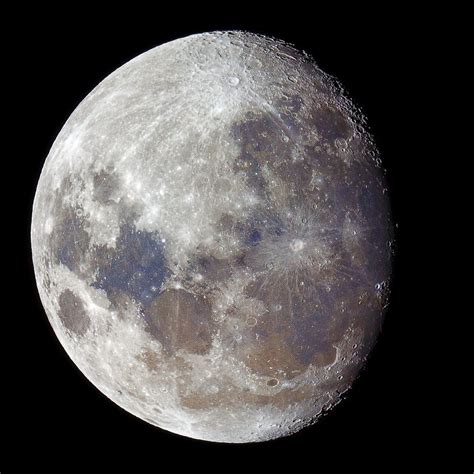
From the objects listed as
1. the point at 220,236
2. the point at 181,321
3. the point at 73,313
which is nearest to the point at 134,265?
the point at 181,321

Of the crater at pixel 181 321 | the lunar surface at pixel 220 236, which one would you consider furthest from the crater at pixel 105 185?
the crater at pixel 181 321

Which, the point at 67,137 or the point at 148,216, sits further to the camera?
the point at 67,137

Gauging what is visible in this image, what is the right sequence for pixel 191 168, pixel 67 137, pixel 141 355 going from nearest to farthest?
1. pixel 191 168
2. pixel 141 355
3. pixel 67 137

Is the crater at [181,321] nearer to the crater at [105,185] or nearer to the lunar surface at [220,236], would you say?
the lunar surface at [220,236]

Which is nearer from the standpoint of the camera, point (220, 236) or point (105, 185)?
point (220, 236)

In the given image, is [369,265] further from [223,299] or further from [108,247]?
[108,247]

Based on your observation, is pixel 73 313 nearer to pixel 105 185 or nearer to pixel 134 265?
pixel 134 265

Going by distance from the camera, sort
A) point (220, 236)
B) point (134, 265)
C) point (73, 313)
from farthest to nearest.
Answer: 1. point (73, 313)
2. point (134, 265)
3. point (220, 236)

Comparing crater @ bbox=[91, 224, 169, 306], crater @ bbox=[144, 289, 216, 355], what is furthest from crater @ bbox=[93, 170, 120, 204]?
crater @ bbox=[144, 289, 216, 355]

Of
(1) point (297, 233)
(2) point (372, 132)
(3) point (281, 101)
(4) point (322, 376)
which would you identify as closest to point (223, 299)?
(1) point (297, 233)
